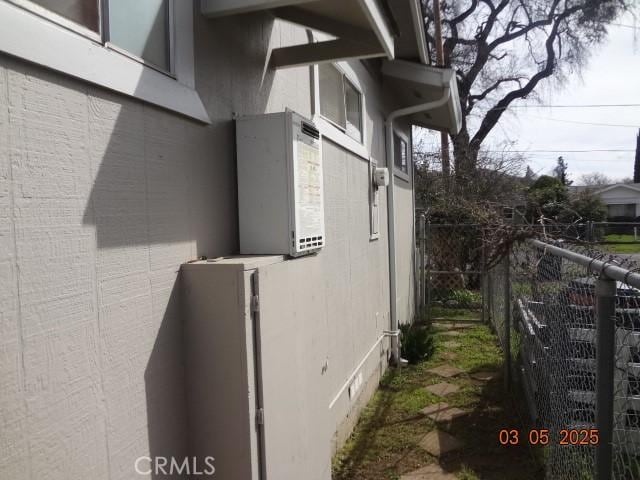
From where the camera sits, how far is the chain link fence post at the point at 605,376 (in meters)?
1.76

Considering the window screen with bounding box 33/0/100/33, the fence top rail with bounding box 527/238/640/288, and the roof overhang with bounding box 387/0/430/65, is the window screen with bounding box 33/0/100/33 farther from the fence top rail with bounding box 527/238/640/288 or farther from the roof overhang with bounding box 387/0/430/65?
the roof overhang with bounding box 387/0/430/65

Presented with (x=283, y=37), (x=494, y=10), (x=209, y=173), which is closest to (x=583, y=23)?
(x=494, y=10)

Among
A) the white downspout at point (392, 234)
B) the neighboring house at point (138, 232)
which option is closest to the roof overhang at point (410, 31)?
the white downspout at point (392, 234)

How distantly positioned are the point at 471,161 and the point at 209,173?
13.2 metres

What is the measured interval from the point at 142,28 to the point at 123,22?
0.11 m

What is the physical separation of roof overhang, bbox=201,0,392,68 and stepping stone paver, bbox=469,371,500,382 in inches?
156

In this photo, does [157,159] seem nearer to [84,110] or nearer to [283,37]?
[84,110]

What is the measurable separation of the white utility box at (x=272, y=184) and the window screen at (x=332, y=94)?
179 cm

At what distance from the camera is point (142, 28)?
186 centimetres

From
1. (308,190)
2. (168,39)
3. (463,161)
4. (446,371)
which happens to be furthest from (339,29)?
(463,161)

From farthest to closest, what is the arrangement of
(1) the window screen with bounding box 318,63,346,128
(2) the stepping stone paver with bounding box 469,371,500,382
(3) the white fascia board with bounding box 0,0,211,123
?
(2) the stepping stone paver with bounding box 469,371,500,382, (1) the window screen with bounding box 318,63,346,128, (3) the white fascia board with bounding box 0,0,211,123

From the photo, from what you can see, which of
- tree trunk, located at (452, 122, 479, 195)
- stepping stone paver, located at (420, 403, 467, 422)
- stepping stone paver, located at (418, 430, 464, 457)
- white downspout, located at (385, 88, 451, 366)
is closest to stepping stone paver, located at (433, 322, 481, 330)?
white downspout, located at (385, 88, 451, 366)

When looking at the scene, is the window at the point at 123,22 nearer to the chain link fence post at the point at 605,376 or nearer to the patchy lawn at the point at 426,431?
the chain link fence post at the point at 605,376

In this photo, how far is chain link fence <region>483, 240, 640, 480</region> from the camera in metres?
1.77
